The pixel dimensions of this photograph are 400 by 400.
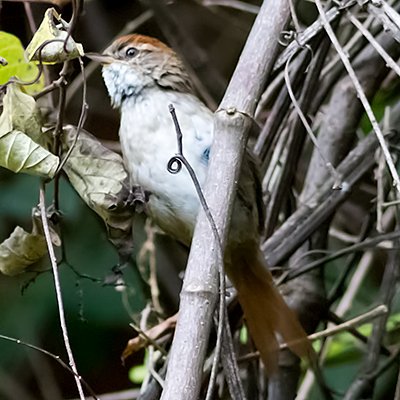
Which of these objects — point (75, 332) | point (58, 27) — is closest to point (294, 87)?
point (58, 27)

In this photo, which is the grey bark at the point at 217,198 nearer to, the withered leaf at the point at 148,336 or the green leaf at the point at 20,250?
Result: the green leaf at the point at 20,250

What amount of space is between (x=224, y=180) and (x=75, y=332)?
4.81 ft

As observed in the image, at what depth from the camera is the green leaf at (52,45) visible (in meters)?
1.23

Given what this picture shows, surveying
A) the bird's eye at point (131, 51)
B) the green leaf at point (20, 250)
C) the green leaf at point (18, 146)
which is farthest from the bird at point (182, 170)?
the green leaf at point (18, 146)

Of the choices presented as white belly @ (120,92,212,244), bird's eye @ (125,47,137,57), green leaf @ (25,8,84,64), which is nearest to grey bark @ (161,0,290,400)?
green leaf @ (25,8,84,64)

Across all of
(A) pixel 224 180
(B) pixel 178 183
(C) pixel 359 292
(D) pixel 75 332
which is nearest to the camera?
(A) pixel 224 180

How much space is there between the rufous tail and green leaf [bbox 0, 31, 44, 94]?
0.59 meters

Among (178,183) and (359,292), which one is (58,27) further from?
(359,292)

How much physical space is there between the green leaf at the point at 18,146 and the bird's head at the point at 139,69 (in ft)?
1.61

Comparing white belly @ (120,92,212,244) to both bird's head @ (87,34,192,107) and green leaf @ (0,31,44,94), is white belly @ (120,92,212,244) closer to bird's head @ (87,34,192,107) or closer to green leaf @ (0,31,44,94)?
bird's head @ (87,34,192,107)

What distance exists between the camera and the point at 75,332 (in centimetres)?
253

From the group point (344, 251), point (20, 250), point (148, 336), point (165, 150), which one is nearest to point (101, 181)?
point (20, 250)

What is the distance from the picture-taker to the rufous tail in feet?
5.59

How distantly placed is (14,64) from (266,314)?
0.67m
